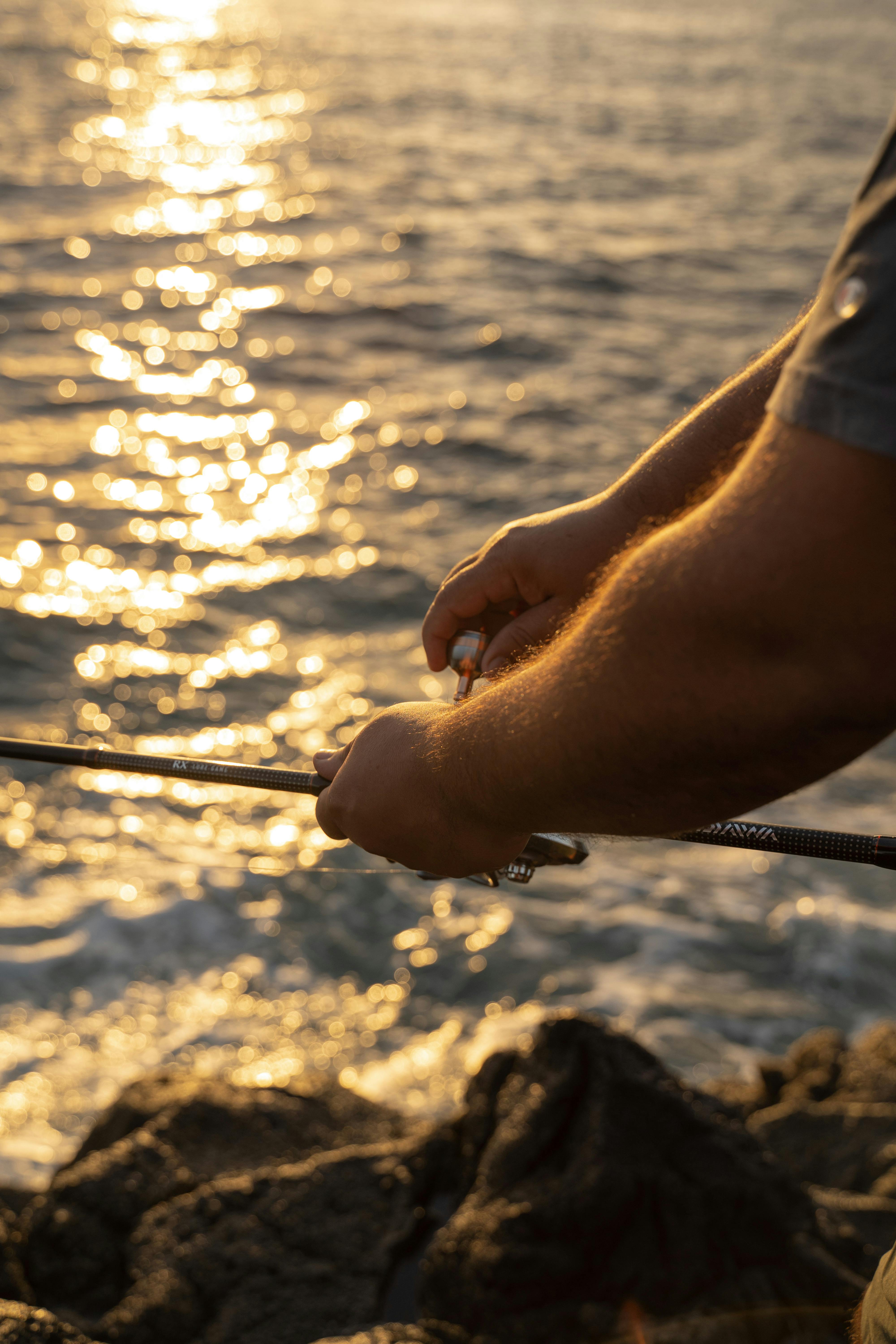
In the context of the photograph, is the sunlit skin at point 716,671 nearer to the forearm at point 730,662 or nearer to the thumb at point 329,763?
the forearm at point 730,662

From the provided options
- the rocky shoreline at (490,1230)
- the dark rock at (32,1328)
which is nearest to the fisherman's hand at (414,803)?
the dark rock at (32,1328)

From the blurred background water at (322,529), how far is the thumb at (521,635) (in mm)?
509

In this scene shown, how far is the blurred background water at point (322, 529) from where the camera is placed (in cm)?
579

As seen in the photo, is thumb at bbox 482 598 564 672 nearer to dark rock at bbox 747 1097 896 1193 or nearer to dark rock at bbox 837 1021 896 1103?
dark rock at bbox 747 1097 896 1193

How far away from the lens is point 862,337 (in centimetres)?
106

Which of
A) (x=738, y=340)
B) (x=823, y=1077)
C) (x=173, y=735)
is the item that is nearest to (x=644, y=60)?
(x=738, y=340)

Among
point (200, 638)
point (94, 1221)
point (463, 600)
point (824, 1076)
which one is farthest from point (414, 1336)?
point (200, 638)

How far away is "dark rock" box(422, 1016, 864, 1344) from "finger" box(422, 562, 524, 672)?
150 centimetres

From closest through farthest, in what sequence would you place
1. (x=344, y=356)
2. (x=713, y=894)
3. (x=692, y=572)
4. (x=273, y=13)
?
1. (x=692, y=572)
2. (x=713, y=894)
3. (x=344, y=356)
4. (x=273, y=13)

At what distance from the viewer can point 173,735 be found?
7883 millimetres

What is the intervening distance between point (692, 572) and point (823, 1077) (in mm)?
3983

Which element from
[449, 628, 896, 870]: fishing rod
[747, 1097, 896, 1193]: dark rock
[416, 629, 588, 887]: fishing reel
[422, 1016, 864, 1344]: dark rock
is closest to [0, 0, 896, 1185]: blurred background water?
[416, 629, 588, 887]: fishing reel

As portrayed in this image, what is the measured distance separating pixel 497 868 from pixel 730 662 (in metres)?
0.73

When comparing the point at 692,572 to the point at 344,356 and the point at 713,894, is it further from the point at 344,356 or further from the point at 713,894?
the point at 344,356
